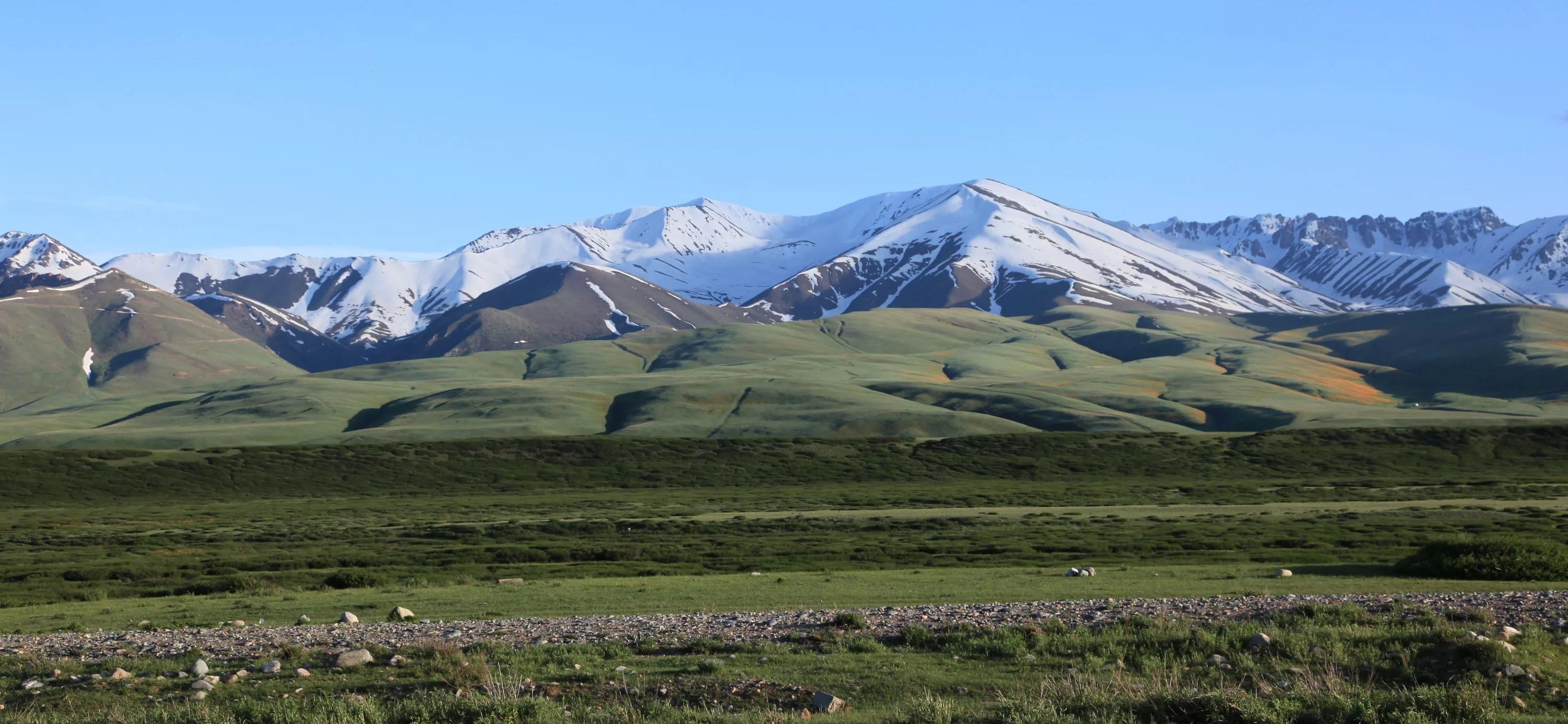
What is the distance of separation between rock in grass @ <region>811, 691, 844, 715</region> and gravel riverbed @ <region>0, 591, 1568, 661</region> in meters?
6.11

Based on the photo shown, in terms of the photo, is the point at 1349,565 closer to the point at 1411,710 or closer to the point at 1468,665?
the point at 1468,665

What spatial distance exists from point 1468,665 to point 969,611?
1065cm

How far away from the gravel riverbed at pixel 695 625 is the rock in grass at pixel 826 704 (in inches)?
240

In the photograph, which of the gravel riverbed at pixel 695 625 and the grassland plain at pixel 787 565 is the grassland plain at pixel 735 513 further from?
→ the gravel riverbed at pixel 695 625

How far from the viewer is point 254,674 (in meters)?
21.1

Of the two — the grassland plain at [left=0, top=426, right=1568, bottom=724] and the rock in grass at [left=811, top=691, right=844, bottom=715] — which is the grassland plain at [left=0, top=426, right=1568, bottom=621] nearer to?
the grassland plain at [left=0, top=426, right=1568, bottom=724]

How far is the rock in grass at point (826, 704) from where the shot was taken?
17.3m

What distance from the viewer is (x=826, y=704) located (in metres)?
17.5

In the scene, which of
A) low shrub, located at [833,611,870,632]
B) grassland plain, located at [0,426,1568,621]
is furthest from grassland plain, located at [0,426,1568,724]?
grassland plain, located at [0,426,1568,621]

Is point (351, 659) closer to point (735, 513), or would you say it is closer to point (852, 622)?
point (852, 622)

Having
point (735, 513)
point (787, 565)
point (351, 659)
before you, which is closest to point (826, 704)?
point (351, 659)

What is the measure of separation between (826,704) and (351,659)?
8870mm

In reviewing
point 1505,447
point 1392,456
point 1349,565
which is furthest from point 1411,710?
point 1505,447

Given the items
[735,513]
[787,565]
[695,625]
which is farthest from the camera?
[735,513]
